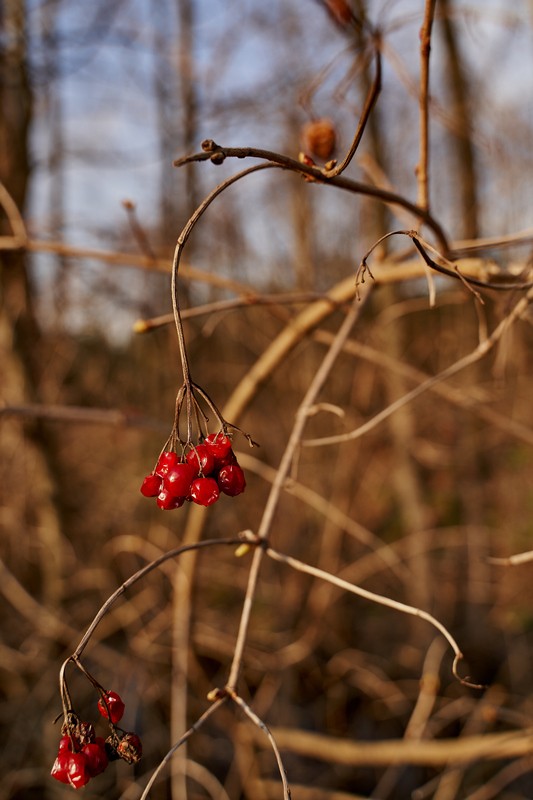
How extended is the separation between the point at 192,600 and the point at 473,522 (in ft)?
12.5

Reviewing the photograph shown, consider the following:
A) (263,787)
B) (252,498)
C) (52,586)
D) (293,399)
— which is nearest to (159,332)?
(293,399)

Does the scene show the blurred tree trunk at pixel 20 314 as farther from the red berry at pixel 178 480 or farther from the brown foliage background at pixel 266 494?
the red berry at pixel 178 480

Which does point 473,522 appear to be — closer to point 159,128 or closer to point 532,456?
point 532,456

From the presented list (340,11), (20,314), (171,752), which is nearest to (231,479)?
(171,752)

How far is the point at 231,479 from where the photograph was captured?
73 cm

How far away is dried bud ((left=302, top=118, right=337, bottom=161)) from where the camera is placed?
1212 millimetres

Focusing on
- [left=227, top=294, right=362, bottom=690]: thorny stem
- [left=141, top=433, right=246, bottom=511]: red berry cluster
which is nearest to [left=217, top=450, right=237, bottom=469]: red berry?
[left=141, top=433, right=246, bottom=511]: red berry cluster

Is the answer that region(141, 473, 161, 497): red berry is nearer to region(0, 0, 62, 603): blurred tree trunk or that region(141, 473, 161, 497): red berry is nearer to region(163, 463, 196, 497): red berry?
region(163, 463, 196, 497): red berry

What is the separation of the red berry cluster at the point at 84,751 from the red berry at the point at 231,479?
27 centimetres

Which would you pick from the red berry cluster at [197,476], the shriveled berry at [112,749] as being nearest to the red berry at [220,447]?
the red berry cluster at [197,476]

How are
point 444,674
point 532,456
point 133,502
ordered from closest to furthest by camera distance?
point 444,674
point 133,502
point 532,456

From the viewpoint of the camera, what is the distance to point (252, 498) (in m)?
4.35

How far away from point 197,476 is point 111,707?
294mm

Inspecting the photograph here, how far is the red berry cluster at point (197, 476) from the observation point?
2.36ft
